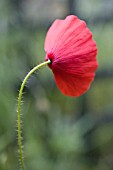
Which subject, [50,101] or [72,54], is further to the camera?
[50,101]

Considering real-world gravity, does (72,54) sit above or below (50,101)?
above

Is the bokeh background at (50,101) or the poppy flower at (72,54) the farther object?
the bokeh background at (50,101)

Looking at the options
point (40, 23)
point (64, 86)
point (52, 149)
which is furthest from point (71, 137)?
point (64, 86)

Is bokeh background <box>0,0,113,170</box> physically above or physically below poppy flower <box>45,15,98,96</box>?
below

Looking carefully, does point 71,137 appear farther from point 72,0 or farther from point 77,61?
point 77,61

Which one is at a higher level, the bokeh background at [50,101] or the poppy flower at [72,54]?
the poppy flower at [72,54]

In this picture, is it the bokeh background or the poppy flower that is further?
the bokeh background
